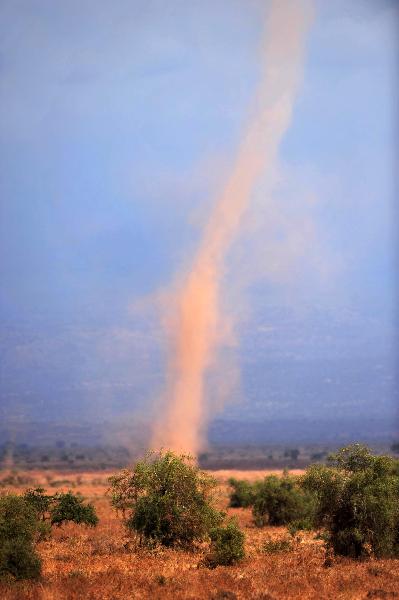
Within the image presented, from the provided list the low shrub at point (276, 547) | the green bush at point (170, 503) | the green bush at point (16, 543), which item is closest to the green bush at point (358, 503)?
the low shrub at point (276, 547)

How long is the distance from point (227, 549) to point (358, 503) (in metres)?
5.63

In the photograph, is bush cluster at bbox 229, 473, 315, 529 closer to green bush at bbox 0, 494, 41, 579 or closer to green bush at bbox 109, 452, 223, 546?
green bush at bbox 109, 452, 223, 546

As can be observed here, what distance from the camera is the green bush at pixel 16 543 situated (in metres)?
25.6

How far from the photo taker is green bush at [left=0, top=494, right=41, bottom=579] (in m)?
25.6

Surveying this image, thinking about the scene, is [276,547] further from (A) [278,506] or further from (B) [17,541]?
(A) [278,506]

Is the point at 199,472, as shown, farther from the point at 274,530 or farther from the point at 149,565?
the point at 274,530

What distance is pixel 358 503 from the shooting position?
100ft

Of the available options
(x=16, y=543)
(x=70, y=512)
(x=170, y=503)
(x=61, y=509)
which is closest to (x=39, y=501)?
(x=61, y=509)

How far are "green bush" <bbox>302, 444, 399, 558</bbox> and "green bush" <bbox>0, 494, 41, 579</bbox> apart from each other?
458 inches

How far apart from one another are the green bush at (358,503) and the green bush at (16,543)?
458 inches

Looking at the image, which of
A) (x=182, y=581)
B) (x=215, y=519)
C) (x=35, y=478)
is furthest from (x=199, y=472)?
(x=35, y=478)

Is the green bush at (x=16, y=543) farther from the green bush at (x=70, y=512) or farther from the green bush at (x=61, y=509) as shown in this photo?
the green bush at (x=70, y=512)

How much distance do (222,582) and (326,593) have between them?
342cm

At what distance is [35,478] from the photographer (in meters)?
103
